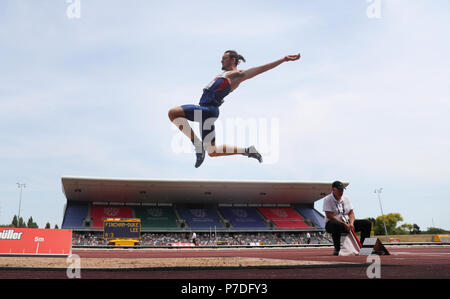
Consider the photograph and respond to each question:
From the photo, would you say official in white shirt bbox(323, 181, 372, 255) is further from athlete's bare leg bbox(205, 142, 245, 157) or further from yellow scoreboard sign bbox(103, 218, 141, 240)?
yellow scoreboard sign bbox(103, 218, 141, 240)


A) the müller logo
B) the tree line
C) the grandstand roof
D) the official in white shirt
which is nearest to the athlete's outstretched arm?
the official in white shirt

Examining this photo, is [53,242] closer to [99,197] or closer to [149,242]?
[149,242]

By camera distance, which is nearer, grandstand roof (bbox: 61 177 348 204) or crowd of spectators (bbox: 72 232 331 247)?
crowd of spectators (bbox: 72 232 331 247)

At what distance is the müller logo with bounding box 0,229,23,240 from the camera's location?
53.5 feet

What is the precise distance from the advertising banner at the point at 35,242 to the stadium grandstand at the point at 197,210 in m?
20.0

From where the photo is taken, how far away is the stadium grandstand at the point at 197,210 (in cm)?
3894

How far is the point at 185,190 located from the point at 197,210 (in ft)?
16.3

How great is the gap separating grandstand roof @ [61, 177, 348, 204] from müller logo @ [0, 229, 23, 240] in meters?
21.0

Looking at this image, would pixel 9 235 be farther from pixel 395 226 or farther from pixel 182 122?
pixel 395 226

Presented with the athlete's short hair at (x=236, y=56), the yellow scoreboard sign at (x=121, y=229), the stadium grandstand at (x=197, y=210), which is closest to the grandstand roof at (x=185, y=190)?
the stadium grandstand at (x=197, y=210)

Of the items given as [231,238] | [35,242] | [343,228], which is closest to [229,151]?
[343,228]
